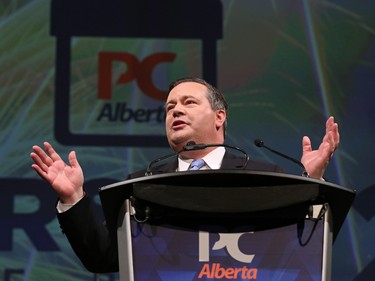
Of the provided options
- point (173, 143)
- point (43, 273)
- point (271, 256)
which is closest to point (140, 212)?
point (271, 256)

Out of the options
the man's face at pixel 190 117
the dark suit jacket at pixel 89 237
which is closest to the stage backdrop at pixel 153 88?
the man's face at pixel 190 117

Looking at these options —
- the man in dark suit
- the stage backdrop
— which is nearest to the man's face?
the man in dark suit

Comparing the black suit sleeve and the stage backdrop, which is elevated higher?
the stage backdrop

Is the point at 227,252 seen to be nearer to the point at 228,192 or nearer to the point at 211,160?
the point at 228,192

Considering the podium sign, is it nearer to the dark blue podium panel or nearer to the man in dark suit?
the dark blue podium panel

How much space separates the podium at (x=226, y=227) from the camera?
6.30 feet

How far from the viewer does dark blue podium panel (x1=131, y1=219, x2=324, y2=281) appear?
1917mm

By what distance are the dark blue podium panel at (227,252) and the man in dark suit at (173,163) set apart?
0.26 metres

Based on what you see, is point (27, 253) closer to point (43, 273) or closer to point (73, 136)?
point (43, 273)

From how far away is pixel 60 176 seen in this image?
224 cm

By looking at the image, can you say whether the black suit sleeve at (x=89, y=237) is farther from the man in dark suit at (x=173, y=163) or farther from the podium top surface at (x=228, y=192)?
the podium top surface at (x=228, y=192)

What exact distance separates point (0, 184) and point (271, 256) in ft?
8.21

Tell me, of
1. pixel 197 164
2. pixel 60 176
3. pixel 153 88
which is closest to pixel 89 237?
pixel 60 176

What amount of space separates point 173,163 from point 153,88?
1.64 m
